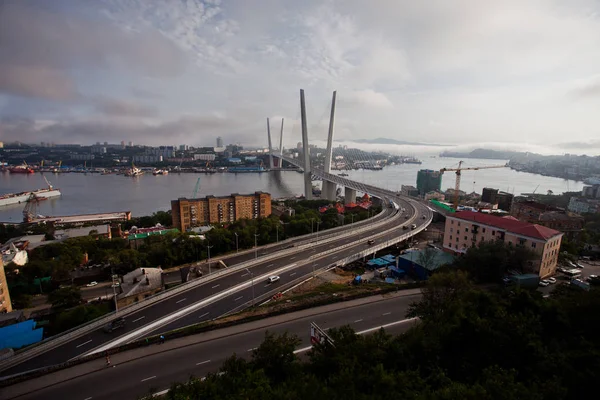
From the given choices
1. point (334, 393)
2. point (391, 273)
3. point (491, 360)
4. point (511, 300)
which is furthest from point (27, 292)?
point (511, 300)

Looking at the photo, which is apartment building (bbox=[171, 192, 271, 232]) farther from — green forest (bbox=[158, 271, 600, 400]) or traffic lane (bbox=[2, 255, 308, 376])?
green forest (bbox=[158, 271, 600, 400])

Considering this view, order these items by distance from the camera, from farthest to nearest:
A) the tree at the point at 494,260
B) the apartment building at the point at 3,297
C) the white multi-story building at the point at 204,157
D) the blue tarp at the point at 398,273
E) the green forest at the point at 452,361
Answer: the white multi-story building at the point at 204,157 → the blue tarp at the point at 398,273 → the tree at the point at 494,260 → the apartment building at the point at 3,297 → the green forest at the point at 452,361

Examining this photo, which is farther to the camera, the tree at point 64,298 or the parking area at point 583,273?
the parking area at point 583,273

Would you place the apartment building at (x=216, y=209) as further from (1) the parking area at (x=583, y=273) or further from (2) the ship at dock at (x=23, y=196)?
(2) the ship at dock at (x=23, y=196)

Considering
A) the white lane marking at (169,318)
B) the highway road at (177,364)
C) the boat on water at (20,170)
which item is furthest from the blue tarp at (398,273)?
the boat on water at (20,170)

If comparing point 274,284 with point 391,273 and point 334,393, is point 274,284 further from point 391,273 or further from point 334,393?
point 334,393

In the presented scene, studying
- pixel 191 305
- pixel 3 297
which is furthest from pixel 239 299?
pixel 3 297
